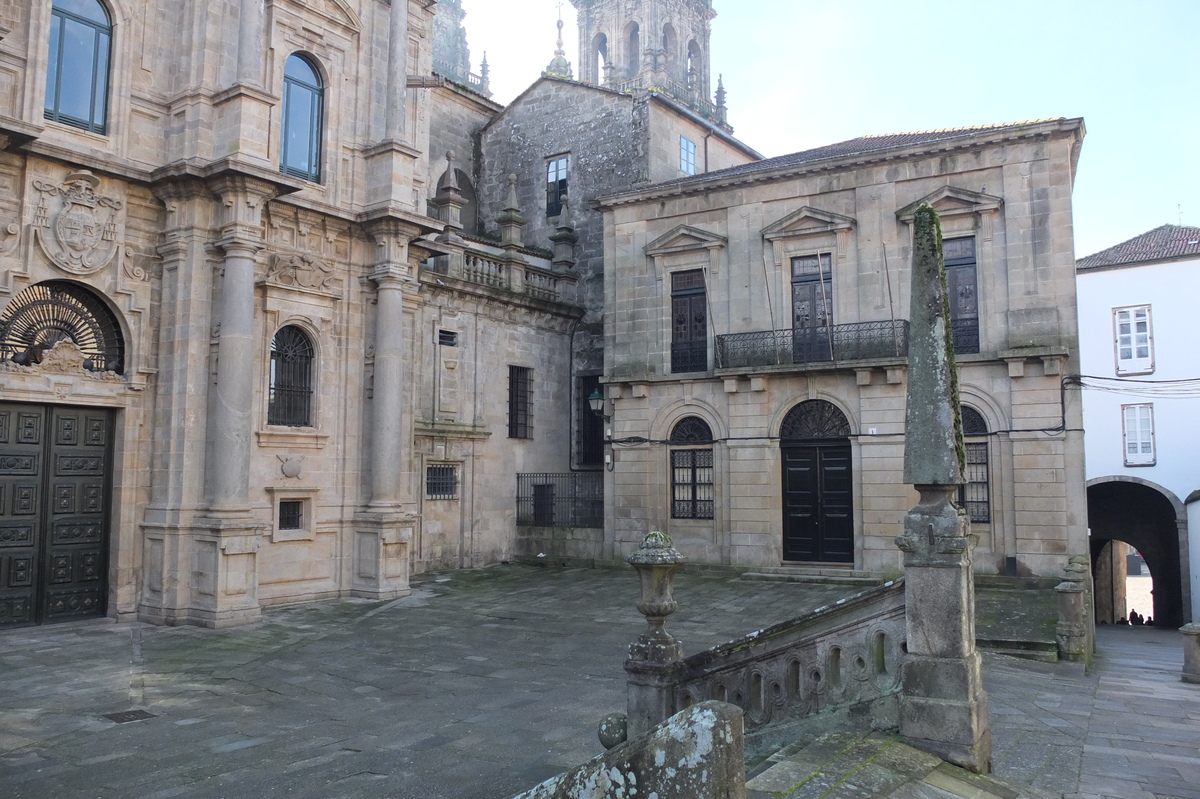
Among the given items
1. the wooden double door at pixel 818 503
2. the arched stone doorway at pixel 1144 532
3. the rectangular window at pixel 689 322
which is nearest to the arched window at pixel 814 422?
the wooden double door at pixel 818 503

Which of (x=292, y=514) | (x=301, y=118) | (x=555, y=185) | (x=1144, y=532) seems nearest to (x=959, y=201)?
(x=555, y=185)

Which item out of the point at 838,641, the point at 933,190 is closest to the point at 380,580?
the point at 838,641

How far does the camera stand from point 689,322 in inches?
822

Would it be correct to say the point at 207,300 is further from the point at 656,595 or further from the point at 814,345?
the point at 814,345

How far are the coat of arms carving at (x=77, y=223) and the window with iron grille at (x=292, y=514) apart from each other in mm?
4744

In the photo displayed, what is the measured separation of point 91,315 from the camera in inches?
532

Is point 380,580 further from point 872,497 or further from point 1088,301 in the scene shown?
point 1088,301

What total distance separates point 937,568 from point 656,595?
6.92 ft

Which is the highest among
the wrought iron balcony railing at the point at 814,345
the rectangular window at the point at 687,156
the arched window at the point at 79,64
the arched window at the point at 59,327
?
the rectangular window at the point at 687,156

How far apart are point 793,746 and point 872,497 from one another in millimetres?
13089

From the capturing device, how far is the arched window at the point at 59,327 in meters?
12.5

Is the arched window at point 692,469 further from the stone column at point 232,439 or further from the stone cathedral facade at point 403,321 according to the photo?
the stone column at point 232,439

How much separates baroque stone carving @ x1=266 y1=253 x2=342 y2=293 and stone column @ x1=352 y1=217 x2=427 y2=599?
866mm

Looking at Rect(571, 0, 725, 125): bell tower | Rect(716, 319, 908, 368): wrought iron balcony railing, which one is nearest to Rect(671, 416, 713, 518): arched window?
Rect(716, 319, 908, 368): wrought iron balcony railing
